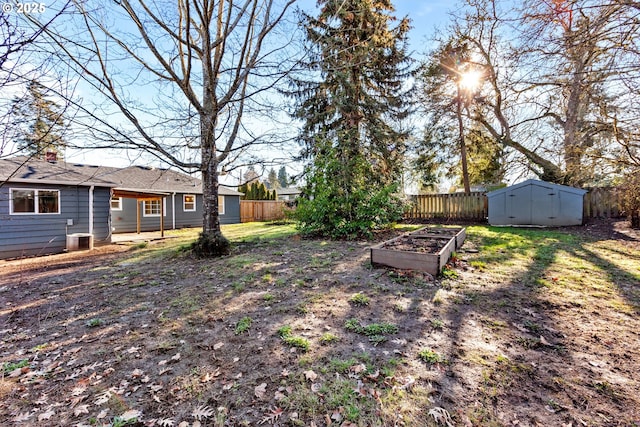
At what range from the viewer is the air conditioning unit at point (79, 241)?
29.5 ft

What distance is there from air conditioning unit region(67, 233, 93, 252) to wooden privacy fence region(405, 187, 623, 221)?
1205 centimetres

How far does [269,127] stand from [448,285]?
5.19 m

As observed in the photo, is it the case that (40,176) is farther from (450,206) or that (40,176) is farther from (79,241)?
(450,206)

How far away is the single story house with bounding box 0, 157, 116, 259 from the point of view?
8320 millimetres

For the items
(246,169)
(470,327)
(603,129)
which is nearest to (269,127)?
(246,169)

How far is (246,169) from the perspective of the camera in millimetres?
6812

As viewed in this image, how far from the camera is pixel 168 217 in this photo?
15.4 metres

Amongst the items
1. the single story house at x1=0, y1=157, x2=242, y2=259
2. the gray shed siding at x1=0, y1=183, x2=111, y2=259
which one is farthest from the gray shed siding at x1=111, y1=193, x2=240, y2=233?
the gray shed siding at x1=0, y1=183, x2=111, y2=259

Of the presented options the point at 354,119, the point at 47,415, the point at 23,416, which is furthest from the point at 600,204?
the point at 23,416

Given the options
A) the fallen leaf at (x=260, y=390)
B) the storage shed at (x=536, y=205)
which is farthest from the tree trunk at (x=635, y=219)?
the fallen leaf at (x=260, y=390)

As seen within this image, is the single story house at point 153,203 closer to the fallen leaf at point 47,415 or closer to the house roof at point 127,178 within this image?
the house roof at point 127,178

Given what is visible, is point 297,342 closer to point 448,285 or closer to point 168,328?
point 168,328

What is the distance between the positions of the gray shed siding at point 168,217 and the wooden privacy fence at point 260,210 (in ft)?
3.44

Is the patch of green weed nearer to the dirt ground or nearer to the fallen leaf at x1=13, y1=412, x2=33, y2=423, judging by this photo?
the dirt ground
